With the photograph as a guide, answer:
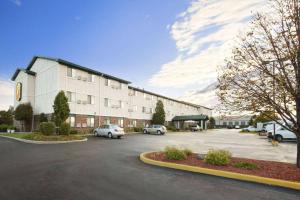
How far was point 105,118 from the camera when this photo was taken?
37.2 metres

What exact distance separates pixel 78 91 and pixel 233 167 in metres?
26.9

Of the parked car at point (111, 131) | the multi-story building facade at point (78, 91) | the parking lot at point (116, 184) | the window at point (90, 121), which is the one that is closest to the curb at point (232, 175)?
the parking lot at point (116, 184)

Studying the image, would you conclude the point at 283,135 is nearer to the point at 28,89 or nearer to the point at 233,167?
the point at 233,167

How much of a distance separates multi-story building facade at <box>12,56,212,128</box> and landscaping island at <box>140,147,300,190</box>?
22.5 m

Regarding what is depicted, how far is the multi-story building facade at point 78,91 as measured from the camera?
30.8 metres

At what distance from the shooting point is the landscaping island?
7.68 meters

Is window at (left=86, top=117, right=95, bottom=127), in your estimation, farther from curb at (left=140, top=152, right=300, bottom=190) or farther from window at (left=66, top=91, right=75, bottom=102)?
curb at (left=140, top=152, right=300, bottom=190)

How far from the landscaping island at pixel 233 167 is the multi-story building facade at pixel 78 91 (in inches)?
887

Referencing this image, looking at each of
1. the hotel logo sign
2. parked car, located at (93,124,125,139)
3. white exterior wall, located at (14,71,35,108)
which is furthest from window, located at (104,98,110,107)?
the hotel logo sign

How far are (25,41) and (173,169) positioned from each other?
2966 cm


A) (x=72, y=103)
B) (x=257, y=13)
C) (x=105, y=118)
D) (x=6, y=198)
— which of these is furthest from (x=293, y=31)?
(x=105, y=118)

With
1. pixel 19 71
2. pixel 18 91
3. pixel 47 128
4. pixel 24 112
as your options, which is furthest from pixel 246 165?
pixel 19 71

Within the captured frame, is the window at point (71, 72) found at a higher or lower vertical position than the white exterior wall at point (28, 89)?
higher

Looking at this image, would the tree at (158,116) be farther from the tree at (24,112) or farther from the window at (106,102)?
the tree at (24,112)
